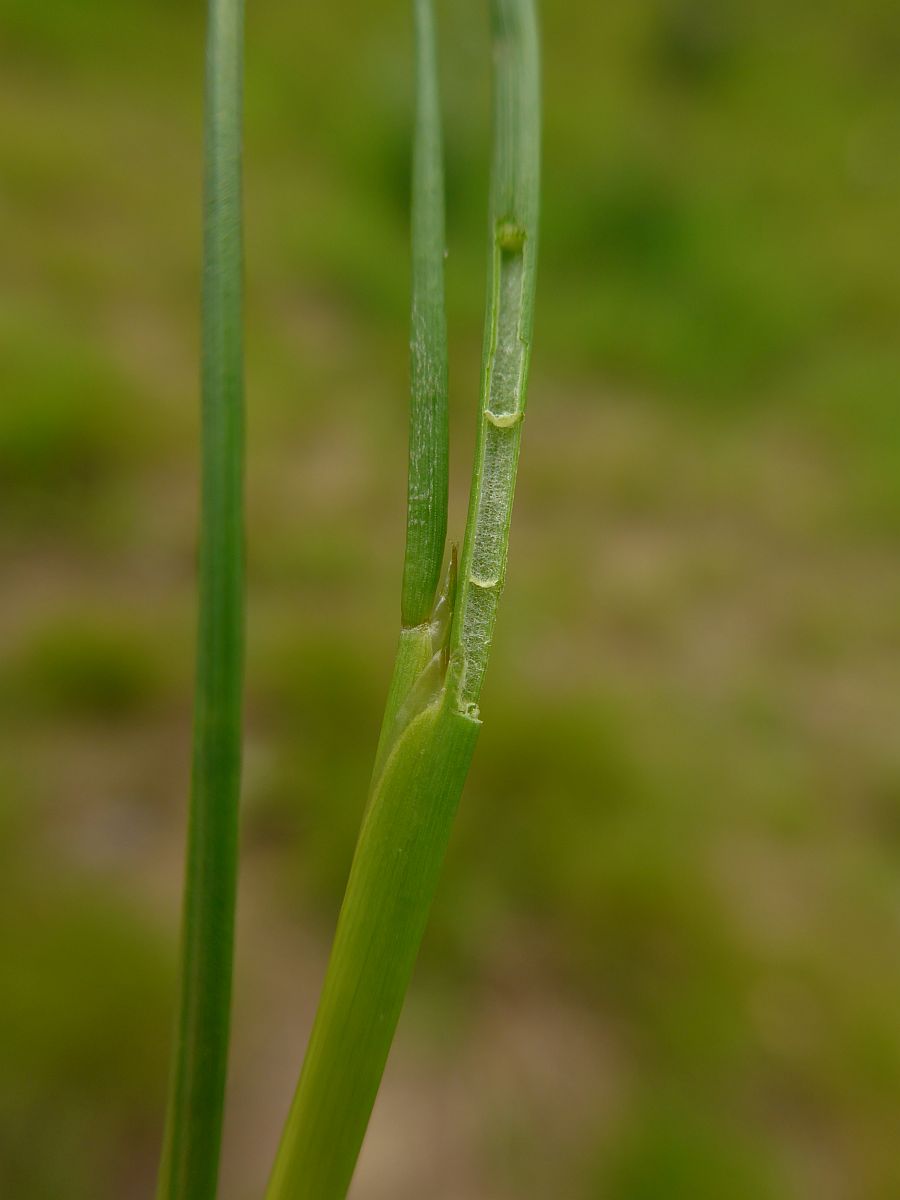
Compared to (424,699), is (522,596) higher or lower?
lower

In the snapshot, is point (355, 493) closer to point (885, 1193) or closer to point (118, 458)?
point (118, 458)

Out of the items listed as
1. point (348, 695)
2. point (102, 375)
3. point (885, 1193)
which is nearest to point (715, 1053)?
point (885, 1193)

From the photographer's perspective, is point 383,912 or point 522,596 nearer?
point 383,912

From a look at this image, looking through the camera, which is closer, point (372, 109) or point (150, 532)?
point (150, 532)

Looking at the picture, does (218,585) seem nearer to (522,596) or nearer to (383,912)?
(383,912)

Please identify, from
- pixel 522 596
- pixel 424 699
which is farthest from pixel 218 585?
pixel 522 596

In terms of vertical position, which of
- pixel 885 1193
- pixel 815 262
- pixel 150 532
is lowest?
pixel 885 1193

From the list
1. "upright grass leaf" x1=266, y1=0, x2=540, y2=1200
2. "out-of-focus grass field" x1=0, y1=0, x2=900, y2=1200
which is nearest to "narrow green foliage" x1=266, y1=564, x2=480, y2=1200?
"upright grass leaf" x1=266, y1=0, x2=540, y2=1200

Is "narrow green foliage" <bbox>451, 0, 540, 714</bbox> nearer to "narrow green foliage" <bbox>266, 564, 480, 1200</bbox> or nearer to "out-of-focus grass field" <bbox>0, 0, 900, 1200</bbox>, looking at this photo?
"narrow green foliage" <bbox>266, 564, 480, 1200</bbox>
